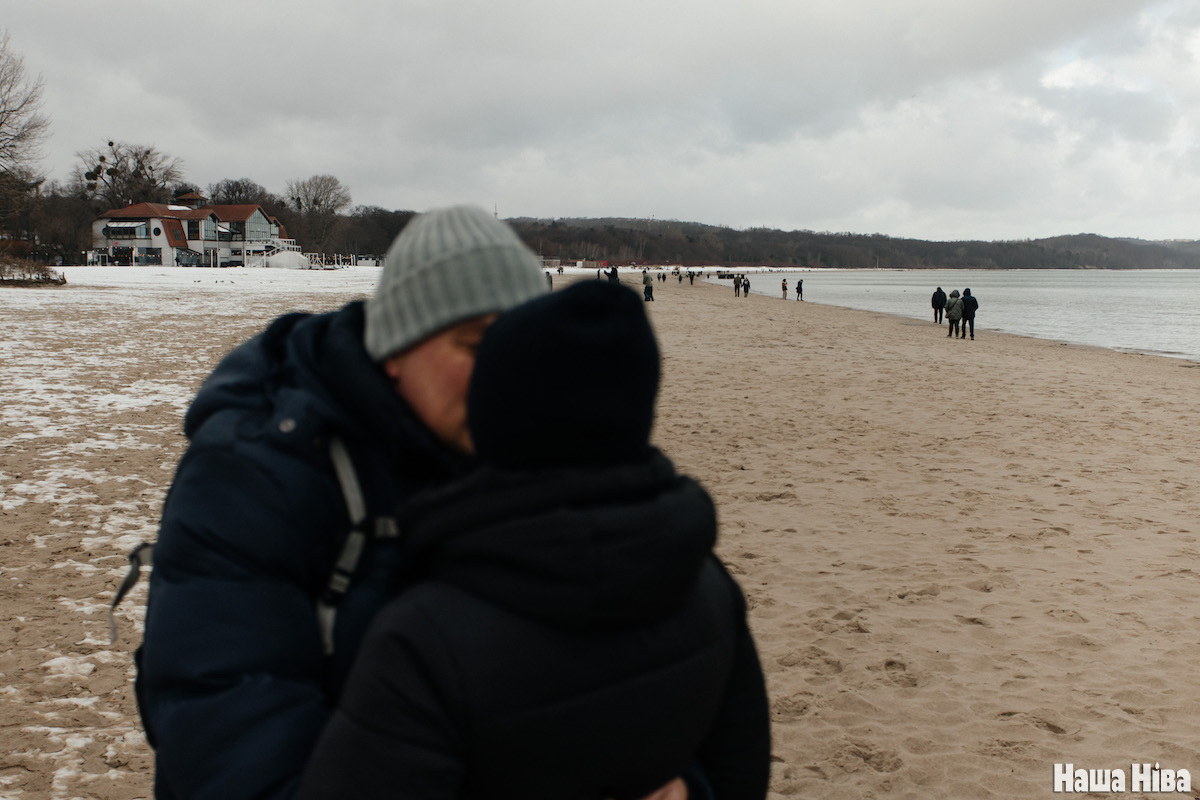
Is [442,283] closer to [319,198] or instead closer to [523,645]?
[523,645]

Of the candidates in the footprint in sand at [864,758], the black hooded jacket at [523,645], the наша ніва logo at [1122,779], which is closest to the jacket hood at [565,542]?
the black hooded jacket at [523,645]

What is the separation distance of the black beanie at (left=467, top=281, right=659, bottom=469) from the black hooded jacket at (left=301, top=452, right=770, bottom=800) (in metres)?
0.04

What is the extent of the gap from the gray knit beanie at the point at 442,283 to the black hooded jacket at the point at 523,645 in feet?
1.06

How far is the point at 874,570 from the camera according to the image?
596 cm

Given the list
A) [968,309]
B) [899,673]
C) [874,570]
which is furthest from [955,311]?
[899,673]

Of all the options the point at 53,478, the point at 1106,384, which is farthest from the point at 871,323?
the point at 53,478

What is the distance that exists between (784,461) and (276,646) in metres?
8.24

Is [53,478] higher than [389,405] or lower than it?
lower

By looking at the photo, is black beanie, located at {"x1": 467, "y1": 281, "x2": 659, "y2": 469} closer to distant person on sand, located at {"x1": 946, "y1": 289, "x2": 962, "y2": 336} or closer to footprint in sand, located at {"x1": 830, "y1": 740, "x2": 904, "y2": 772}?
footprint in sand, located at {"x1": 830, "y1": 740, "x2": 904, "y2": 772}

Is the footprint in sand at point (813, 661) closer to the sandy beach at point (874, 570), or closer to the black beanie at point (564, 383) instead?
the sandy beach at point (874, 570)

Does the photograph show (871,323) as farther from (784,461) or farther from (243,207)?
(243,207)

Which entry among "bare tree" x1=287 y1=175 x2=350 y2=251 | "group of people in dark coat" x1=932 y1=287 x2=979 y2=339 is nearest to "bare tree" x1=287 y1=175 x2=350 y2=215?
"bare tree" x1=287 y1=175 x2=350 y2=251

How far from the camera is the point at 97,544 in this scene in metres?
5.49

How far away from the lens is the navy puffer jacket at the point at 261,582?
3.82ft
